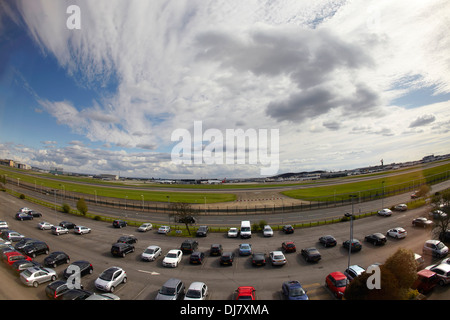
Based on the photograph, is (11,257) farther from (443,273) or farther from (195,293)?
(443,273)

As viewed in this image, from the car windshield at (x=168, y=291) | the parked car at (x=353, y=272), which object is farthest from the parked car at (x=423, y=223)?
the car windshield at (x=168, y=291)

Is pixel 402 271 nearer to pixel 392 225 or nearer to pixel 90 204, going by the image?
pixel 392 225

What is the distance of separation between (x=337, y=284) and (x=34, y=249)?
109 feet

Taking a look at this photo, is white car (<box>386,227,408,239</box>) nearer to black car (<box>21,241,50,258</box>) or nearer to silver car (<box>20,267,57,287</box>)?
silver car (<box>20,267,57,287</box>)

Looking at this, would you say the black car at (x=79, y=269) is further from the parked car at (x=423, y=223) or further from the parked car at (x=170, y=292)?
the parked car at (x=423, y=223)

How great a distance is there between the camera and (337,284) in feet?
58.1

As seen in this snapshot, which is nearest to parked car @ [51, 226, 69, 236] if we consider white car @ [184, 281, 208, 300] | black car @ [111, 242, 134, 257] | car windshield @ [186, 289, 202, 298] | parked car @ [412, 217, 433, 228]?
black car @ [111, 242, 134, 257]

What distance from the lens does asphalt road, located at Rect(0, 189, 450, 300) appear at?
18.2 metres

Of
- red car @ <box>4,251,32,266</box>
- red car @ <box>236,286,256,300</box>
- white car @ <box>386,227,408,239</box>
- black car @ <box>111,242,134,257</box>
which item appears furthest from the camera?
white car @ <box>386,227,408,239</box>

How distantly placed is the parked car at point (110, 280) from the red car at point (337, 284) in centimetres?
1924

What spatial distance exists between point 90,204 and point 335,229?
240ft

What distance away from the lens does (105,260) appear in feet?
82.0

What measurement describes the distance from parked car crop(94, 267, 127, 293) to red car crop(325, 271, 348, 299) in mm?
19245
